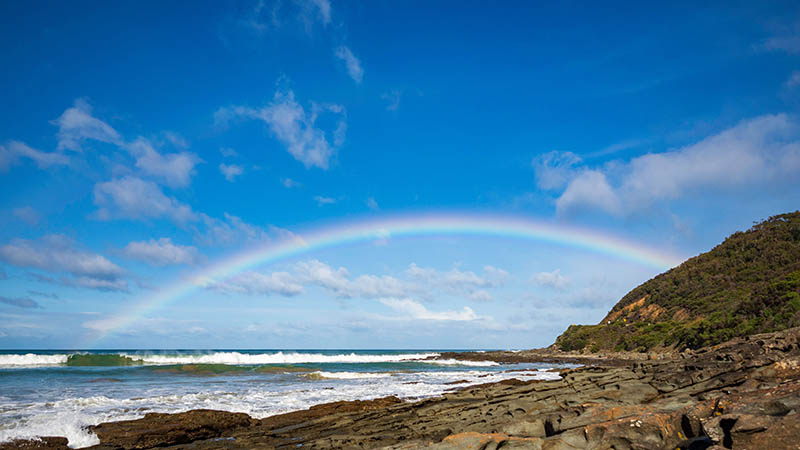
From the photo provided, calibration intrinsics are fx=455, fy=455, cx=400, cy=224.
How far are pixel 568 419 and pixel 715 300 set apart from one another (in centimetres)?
6084

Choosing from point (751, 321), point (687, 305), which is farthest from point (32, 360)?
point (687, 305)

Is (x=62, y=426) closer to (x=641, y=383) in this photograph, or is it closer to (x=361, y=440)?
(x=361, y=440)

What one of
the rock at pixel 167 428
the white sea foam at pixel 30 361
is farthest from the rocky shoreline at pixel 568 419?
the white sea foam at pixel 30 361

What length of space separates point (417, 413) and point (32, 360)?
71554mm

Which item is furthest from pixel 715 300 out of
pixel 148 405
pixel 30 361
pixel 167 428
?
pixel 30 361

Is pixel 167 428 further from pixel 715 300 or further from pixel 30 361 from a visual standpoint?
pixel 30 361

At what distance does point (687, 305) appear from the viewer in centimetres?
6303

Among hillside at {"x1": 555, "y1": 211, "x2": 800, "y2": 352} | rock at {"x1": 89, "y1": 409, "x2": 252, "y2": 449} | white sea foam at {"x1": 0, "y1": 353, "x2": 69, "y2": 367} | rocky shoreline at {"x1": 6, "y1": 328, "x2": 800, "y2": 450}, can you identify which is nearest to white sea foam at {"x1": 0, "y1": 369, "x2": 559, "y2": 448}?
rock at {"x1": 89, "y1": 409, "x2": 252, "y2": 449}

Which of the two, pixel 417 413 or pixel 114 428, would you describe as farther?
pixel 417 413

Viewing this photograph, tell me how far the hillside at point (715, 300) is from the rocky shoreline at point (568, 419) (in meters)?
24.1

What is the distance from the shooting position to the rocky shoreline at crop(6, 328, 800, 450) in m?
6.53

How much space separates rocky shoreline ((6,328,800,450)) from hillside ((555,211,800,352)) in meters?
24.1

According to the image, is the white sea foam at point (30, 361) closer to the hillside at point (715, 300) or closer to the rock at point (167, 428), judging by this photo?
the rock at point (167, 428)

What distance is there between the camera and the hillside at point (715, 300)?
127 ft
